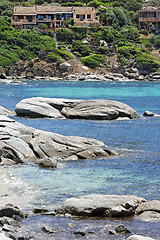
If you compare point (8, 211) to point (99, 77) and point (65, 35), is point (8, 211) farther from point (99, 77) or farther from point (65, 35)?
point (65, 35)

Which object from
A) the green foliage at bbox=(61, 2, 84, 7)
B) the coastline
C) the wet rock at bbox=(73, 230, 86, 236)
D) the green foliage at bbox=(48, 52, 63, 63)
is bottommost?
the coastline

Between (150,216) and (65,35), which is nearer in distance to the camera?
(150,216)

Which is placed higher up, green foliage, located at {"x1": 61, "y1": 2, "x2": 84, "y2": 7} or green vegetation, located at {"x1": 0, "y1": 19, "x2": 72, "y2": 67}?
green foliage, located at {"x1": 61, "y1": 2, "x2": 84, "y2": 7}

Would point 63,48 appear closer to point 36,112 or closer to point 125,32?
point 125,32

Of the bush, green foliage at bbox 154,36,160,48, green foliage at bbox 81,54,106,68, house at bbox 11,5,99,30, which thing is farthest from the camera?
green foliage at bbox 154,36,160,48

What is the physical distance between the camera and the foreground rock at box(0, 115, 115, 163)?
925 inches

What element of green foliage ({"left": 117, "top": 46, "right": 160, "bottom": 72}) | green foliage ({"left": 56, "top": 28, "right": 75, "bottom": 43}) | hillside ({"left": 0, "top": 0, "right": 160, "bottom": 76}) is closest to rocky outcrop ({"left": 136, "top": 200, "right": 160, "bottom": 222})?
hillside ({"left": 0, "top": 0, "right": 160, "bottom": 76})

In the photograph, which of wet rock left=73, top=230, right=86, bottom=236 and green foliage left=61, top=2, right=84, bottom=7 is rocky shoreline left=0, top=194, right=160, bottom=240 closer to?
wet rock left=73, top=230, right=86, bottom=236

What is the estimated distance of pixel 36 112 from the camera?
39781 millimetres

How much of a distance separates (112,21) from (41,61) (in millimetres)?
36105

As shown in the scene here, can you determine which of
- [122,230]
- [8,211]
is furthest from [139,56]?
[122,230]

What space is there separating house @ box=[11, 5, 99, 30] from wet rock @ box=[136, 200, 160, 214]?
130267mm

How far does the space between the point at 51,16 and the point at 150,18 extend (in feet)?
114

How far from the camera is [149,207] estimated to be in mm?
15570
